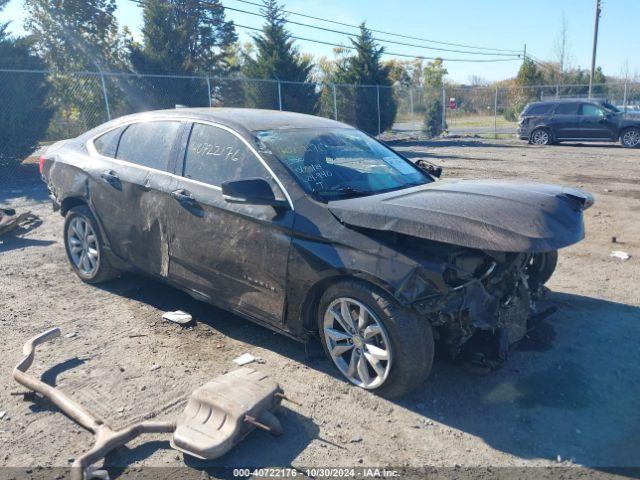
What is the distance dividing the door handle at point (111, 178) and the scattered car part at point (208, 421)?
2.09m

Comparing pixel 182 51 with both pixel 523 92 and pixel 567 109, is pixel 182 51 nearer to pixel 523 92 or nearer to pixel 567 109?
pixel 567 109

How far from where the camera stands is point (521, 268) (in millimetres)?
3713

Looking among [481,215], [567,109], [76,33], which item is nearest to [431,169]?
[481,215]

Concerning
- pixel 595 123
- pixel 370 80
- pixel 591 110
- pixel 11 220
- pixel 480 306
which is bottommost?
pixel 11 220

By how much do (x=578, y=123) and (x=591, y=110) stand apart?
0.61 metres

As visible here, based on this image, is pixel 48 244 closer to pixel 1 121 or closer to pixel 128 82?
pixel 1 121

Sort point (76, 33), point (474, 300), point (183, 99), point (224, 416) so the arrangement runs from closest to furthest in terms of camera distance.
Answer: point (224, 416) < point (474, 300) < point (183, 99) < point (76, 33)

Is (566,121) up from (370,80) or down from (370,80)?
down

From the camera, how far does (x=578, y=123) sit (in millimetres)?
19953

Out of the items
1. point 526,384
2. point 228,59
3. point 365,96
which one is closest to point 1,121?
point 526,384

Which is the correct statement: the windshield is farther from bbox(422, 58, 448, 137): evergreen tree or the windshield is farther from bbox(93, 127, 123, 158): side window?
bbox(422, 58, 448, 137): evergreen tree

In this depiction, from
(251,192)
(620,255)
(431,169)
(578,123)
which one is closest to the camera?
(251,192)

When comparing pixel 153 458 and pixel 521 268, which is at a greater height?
pixel 521 268

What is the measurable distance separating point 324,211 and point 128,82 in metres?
15.2
